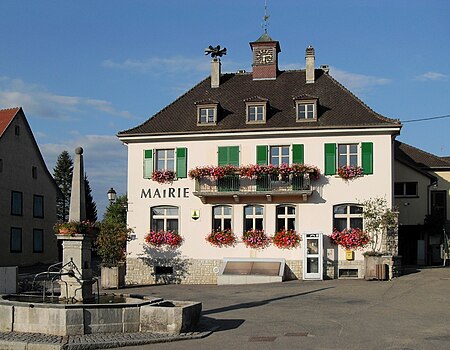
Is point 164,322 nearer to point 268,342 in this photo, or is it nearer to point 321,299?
point 268,342

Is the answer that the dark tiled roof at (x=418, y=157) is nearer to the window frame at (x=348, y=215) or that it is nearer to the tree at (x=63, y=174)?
the window frame at (x=348, y=215)

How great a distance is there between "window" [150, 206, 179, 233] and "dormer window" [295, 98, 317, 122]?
7.38 metres

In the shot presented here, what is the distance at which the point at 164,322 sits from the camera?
16.0 metres

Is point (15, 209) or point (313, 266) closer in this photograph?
point (313, 266)

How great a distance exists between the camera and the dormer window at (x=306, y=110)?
34094 mm

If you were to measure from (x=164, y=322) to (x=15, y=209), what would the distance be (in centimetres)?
3557

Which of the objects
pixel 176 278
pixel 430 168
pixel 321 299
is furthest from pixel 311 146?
pixel 430 168

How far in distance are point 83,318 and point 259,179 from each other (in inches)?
727

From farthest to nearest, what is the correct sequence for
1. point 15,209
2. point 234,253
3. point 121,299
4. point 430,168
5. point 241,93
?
point 15,209 → point 430,168 → point 241,93 → point 234,253 → point 121,299

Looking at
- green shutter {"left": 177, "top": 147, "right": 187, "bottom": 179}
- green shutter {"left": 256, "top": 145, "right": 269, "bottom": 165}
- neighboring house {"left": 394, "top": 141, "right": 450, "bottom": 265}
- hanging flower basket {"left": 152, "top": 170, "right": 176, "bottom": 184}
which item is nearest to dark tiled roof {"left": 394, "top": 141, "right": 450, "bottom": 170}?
neighboring house {"left": 394, "top": 141, "right": 450, "bottom": 265}

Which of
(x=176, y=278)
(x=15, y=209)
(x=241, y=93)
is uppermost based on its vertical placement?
(x=241, y=93)

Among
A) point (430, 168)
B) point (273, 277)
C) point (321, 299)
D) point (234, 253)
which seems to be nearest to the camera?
point (321, 299)

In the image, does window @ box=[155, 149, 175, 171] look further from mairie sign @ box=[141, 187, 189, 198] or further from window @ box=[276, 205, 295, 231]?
window @ box=[276, 205, 295, 231]

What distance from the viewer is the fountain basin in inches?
608
